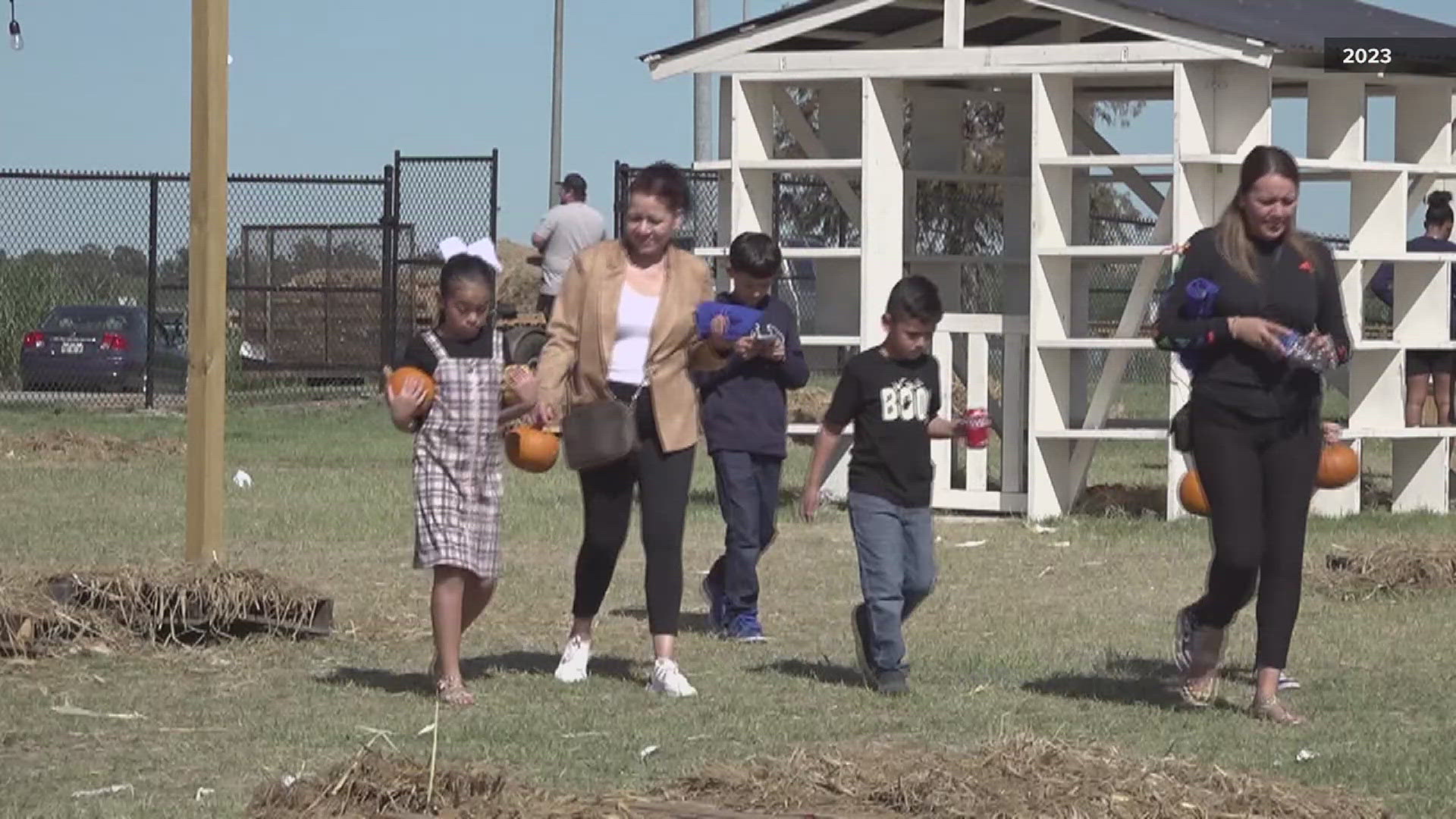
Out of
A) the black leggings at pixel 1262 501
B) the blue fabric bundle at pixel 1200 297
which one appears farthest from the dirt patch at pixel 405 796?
the blue fabric bundle at pixel 1200 297

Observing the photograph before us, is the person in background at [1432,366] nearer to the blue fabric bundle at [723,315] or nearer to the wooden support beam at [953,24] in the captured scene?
the wooden support beam at [953,24]

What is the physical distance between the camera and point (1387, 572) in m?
12.3

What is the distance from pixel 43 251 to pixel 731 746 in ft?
79.8

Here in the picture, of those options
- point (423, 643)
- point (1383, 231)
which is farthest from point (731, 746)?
point (1383, 231)

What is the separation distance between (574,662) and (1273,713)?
8.32 ft

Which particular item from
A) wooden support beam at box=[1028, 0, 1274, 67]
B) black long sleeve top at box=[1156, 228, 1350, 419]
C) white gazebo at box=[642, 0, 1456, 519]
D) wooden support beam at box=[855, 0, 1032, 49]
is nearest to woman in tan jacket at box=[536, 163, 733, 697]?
black long sleeve top at box=[1156, 228, 1350, 419]

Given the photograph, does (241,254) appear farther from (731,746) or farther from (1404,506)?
(731,746)

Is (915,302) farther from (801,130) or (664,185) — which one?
(801,130)

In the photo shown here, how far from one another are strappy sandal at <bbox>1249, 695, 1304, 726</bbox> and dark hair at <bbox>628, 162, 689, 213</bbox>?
267 cm

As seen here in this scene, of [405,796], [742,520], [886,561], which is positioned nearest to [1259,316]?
[886,561]

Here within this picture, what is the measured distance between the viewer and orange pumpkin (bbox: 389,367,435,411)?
8.68 metres

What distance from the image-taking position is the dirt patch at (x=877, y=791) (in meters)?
5.86

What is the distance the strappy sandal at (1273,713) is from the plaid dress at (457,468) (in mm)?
2681

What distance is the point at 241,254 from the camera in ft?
104
